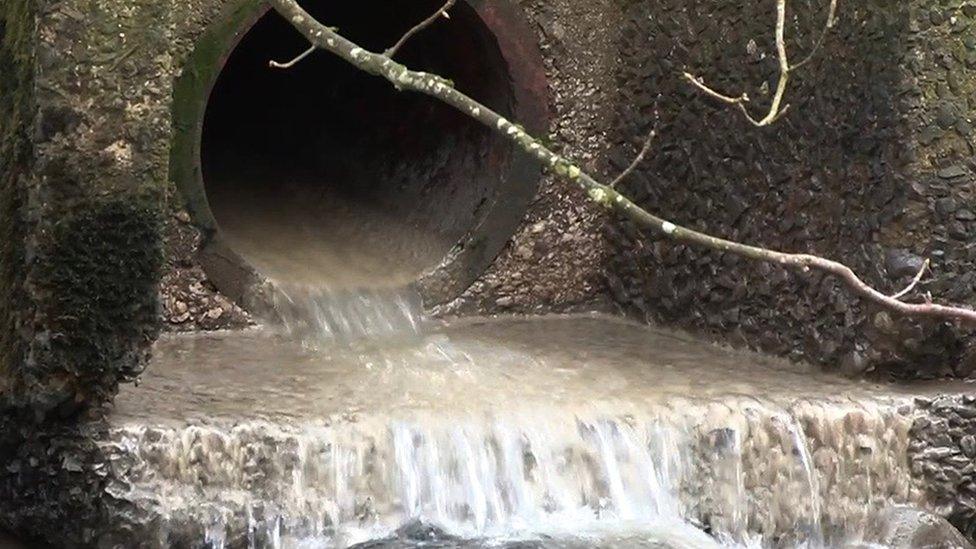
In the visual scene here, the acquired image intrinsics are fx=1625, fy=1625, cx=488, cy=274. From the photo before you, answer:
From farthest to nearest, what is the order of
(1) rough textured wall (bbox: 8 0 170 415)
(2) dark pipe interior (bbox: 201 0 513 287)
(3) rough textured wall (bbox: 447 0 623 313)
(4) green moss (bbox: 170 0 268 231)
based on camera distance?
(2) dark pipe interior (bbox: 201 0 513 287)
(3) rough textured wall (bbox: 447 0 623 313)
(4) green moss (bbox: 170 0 268 231)
(1) rough textured wall (bbox: 8 0 170 415)

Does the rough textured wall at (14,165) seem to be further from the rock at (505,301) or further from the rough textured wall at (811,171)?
the rough textured wall at (811,171)

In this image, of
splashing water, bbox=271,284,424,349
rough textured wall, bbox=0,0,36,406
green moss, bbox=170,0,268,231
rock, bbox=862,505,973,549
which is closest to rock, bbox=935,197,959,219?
rock, bbox=862,505,973,549

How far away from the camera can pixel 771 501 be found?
15.0ft

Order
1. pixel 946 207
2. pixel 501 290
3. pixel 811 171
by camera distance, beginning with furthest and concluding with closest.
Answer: pixel 501 290 → pixel 811 171 → pixel 946 207

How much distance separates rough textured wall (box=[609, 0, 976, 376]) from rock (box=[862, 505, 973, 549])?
0.54 metres

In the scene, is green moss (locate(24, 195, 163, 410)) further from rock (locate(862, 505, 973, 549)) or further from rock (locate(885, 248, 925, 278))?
rock (locate(885, 248, 925, 278))

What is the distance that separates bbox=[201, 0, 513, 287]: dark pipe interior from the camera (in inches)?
240

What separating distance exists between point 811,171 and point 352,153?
2668 mm

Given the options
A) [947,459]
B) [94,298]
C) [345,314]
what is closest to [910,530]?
A: [947,459]

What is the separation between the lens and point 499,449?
14.3 feet

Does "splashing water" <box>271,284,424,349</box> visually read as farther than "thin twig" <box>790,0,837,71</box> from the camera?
Yes

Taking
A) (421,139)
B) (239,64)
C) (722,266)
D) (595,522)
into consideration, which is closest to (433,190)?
(421,139)

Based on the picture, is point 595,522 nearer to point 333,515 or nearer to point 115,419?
point 333,515

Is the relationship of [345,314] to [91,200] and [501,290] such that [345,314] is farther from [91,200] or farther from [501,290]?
[91,200]
